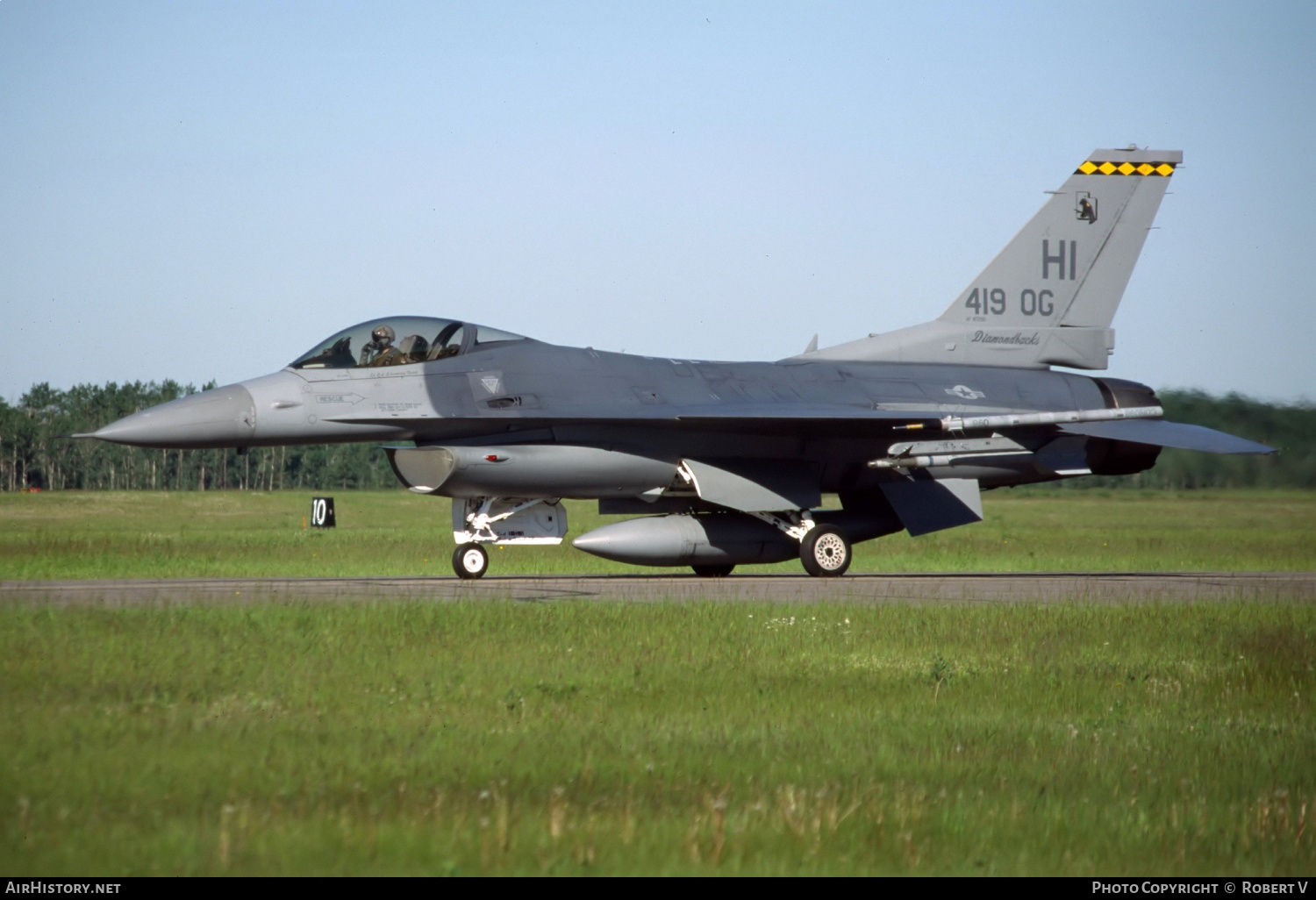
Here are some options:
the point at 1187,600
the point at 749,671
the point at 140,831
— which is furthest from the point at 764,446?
the point at 140,831

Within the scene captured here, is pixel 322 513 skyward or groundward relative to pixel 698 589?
groundward

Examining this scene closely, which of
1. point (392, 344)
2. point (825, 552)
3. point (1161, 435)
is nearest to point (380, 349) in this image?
Result: point (392, 344)

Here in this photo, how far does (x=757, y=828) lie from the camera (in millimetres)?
4695

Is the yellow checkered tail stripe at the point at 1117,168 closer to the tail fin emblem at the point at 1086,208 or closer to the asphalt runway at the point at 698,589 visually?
the tail fin emblem at the point at 1086,208

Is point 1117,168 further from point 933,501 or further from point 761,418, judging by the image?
point 761,418

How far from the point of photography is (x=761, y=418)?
1562cm

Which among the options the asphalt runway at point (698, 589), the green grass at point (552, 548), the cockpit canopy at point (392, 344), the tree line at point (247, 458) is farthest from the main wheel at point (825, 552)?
the tree line at point (247, 458)

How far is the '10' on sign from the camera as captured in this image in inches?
1420

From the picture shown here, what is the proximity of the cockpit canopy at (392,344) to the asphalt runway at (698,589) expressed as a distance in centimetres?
254

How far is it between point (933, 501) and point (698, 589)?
14.4 ft

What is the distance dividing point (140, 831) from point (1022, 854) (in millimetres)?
3021

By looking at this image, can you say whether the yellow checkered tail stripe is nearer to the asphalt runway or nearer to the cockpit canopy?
the asphalt runway

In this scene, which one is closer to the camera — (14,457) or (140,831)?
(140,831)
